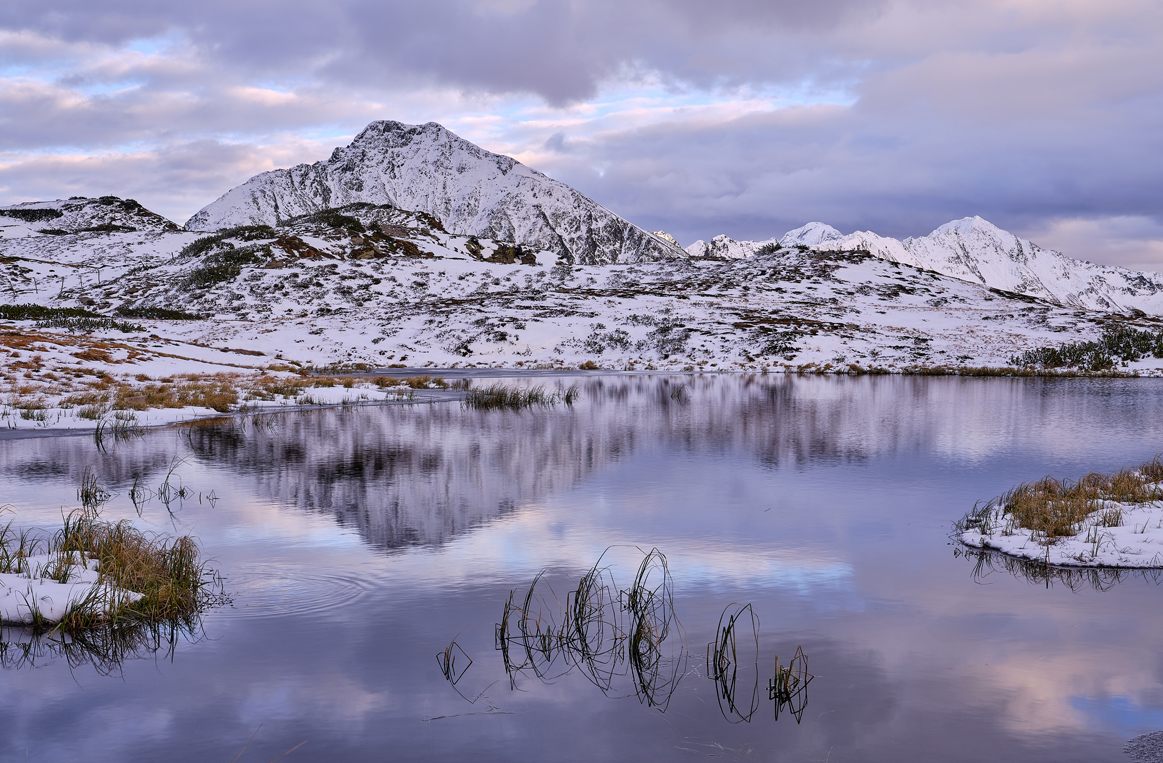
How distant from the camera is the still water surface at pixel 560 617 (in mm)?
6812

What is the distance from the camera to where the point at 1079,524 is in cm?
1329

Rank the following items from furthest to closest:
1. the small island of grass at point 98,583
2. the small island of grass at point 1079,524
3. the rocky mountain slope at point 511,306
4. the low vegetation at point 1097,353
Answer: the rocky mountain slope at point 511,306, the low vegetation at point 1097,353, the small island of grass at point 1079,524, the small island of grass at point 98,583

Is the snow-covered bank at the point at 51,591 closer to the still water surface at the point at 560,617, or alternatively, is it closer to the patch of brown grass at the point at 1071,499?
the still water surface at the point at 560,617

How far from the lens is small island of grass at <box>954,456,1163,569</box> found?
11.9m

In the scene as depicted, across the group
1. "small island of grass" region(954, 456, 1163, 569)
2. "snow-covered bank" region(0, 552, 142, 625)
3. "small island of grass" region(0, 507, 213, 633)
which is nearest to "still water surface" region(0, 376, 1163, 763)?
"small island of grass" region(0, 507, 213, 633)

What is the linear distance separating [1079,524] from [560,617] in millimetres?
8983

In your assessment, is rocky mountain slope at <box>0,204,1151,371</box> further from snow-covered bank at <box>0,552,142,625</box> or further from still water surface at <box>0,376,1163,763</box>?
snow-covered bank at <box>0,552,142,625</box>

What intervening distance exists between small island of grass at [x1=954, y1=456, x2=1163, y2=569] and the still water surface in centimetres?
73

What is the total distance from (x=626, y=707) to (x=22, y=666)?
5.76 meters

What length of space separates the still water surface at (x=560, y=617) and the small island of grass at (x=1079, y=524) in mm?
732

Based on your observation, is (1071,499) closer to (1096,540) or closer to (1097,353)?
(1096,540)

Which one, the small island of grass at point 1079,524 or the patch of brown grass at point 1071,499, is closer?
the small island of grass at point 1079,524

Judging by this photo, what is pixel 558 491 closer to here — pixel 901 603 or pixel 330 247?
pixel 901 603

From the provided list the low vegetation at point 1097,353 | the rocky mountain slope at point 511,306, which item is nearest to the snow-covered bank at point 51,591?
the rocky mountain slope at point 511,306
